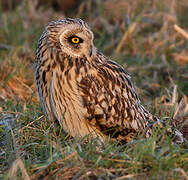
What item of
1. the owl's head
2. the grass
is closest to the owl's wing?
the owl's head

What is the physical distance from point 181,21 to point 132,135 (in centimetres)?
409

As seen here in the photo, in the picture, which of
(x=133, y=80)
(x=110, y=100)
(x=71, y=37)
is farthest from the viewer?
(x=133, y=80)

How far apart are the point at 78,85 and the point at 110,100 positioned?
1.14ft

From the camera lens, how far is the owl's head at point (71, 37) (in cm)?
337

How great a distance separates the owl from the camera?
134 inches

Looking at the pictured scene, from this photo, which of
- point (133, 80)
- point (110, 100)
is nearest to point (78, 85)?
point (110, 100)

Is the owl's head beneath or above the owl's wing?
above

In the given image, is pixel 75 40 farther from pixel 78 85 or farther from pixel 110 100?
pixel 110 100

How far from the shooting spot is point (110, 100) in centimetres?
363

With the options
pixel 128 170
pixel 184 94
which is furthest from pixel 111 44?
pixel 128 170

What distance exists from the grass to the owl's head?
652 millimetres

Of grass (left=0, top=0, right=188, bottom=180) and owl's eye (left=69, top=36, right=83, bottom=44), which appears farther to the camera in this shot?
owl's eye (left=69, top=36, right=83, bottom=44)

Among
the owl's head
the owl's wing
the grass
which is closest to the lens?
the grass

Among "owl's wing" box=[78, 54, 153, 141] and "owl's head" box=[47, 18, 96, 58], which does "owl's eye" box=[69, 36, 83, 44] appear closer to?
"owl's head" box=[47, 18, 96, 58]
